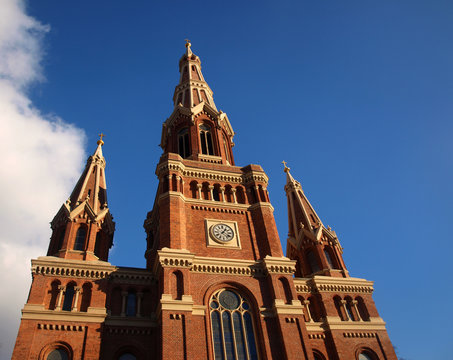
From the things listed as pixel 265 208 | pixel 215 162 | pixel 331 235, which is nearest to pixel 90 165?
pixel 215 162

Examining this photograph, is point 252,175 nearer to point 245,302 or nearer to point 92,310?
point 245,302

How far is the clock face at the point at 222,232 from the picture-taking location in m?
27.6

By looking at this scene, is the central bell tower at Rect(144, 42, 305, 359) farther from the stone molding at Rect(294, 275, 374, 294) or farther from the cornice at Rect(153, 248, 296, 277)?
the stone molding at Rect(294, 275, 374, 294)

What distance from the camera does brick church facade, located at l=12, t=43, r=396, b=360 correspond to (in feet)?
73.9

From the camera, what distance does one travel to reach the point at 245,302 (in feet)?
81.4

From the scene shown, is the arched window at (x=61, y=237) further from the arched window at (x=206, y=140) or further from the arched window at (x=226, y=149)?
the arched window at (x=226, y=149)

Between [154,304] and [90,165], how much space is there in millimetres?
15723

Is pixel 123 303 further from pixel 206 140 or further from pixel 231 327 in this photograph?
pixel 206 140

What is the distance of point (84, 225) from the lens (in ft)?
98.8

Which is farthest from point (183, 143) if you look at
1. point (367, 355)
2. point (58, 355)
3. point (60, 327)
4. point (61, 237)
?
point (367, 355)

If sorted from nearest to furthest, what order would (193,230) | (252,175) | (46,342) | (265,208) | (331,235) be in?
A: 1. (46,342)
2. (193,230)
3. (265,208)
4. (252,175)
5. (331,235)

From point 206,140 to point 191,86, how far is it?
9617mm

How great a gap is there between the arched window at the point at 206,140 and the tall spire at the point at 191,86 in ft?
Result: 9.09

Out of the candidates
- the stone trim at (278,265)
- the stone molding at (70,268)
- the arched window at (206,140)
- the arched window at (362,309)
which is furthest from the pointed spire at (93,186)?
the arched window at (362,309)
